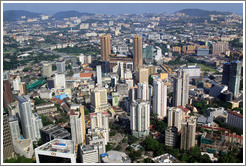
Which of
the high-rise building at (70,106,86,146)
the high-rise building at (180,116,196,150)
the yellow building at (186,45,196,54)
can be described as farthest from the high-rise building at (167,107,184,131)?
the yellow building at (186,45,196,54)

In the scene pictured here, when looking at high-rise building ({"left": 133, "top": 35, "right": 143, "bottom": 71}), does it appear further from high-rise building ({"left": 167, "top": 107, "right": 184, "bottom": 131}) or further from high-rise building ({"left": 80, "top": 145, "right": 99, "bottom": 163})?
high-rise building ({"left": 80, "top": 145, "right": 99, "bottom": 163})

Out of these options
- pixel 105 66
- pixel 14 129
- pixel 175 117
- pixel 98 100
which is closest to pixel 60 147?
pixel 14 129

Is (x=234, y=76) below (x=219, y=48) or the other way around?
below

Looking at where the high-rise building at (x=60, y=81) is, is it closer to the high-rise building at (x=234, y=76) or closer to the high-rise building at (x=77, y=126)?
the high-rise building at (x=77, y=126)

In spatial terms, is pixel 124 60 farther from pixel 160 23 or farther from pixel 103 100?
pixel 160 23

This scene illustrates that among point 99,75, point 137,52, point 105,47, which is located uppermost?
point 105,47

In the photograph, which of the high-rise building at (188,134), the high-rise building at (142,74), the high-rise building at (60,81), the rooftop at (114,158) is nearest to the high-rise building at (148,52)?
the high-rise building at (142,74)

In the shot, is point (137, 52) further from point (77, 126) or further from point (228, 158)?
point (228, 158)
